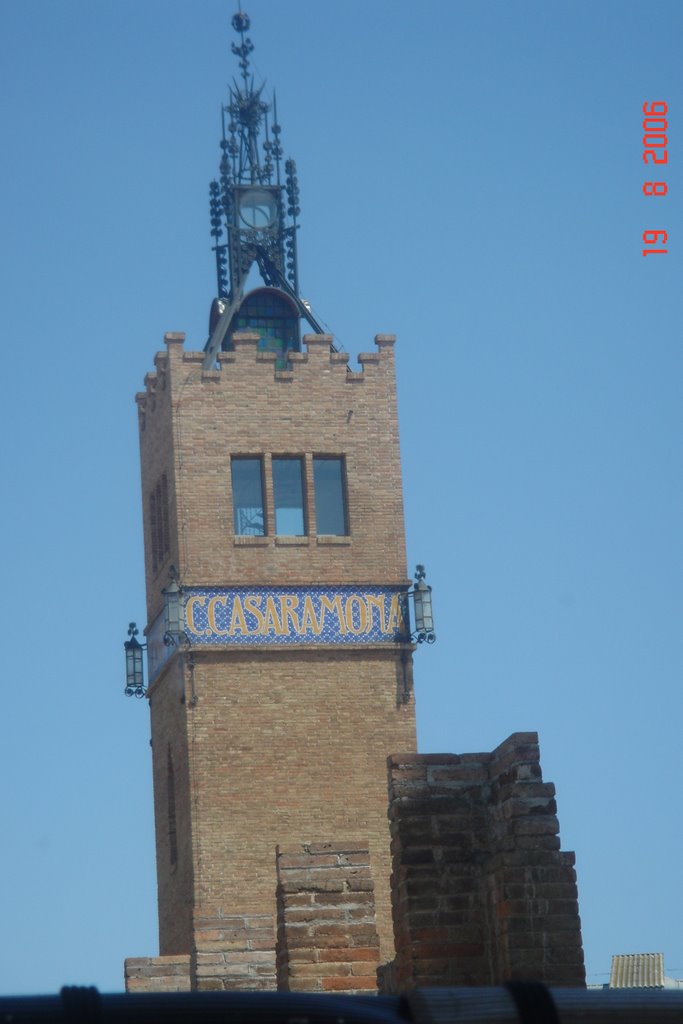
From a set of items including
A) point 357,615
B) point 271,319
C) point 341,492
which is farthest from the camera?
point 271,319

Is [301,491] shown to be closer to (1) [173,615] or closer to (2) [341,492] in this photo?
(2) [341,492]

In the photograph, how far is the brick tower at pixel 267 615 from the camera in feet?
104

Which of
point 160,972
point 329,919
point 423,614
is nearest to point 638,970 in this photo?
point 423,614

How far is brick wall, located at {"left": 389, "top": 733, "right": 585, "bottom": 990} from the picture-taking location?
23.6 feet

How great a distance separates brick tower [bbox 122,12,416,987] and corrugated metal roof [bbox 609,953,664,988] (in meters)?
6.23

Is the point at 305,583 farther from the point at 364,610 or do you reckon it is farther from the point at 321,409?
the point at 321,409

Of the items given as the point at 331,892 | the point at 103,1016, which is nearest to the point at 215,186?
the point at 331,892

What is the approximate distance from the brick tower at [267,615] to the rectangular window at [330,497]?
1.4 inches

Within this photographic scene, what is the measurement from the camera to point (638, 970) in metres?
35.9

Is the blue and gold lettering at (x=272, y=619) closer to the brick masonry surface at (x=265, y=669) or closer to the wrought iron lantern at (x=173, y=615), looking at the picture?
the brick masonry surface at (x=265, y=669)

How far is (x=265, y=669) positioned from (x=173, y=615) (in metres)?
1.77

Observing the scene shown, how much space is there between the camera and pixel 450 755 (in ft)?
25.8

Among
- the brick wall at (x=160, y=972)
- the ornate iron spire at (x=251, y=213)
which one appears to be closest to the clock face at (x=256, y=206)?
the ornate iron spire at (x=251, y=213)

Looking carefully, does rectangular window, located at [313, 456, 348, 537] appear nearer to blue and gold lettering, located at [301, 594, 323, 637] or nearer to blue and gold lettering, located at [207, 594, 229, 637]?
blue and gold lettering, located at [301, 594, 323, 637]
